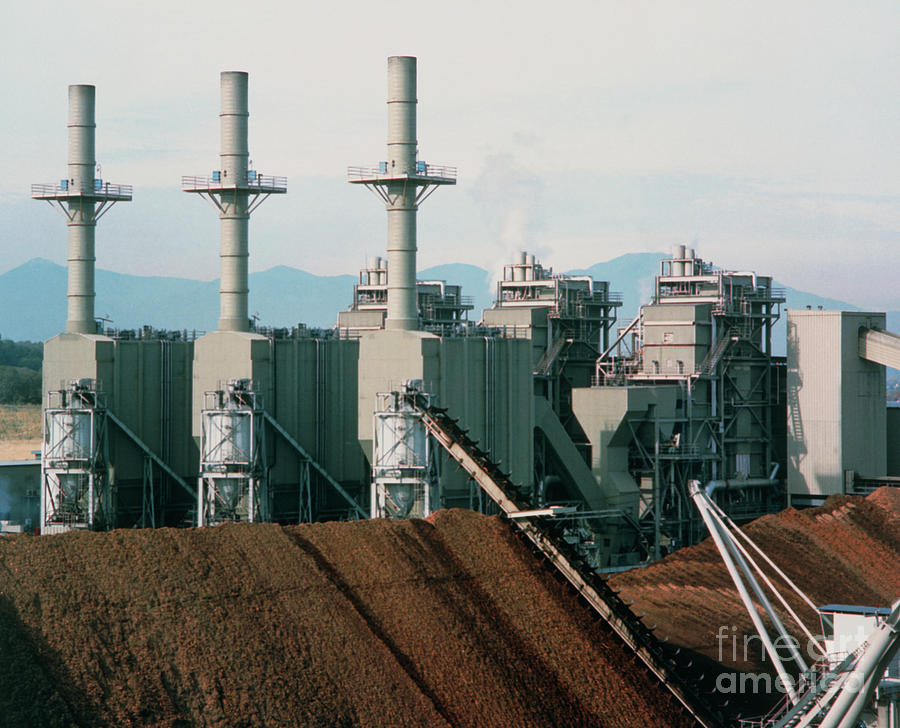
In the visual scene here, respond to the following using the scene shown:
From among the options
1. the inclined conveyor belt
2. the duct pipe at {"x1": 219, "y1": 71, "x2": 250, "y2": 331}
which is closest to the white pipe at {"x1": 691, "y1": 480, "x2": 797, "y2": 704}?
the inclined conveyor belt

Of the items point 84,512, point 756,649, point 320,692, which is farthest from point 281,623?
point 84,512

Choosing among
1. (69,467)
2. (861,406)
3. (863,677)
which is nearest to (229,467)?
(69,467)

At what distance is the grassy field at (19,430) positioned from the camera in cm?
9462

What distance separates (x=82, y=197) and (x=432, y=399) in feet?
57.9

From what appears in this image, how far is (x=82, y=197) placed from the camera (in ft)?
172

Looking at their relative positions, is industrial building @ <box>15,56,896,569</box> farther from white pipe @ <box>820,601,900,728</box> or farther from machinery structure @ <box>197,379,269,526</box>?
white pipe @ <box>820,601,900,728</box>

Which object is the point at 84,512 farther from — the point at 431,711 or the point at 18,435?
the point at 18,435

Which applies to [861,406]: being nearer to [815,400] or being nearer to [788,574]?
[815,400]

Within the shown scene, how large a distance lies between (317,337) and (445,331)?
6485mm

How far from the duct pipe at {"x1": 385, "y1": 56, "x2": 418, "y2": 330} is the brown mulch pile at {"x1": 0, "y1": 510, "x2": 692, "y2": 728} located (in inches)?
476

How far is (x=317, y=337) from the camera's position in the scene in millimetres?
53688

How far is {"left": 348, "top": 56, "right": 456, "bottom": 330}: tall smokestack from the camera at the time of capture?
4706 centimetres

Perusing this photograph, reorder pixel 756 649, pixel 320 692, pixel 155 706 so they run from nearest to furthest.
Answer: pixel 155 706, pixel 320 692, pixel 756 649

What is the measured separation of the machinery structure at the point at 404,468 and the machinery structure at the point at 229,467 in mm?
5152
